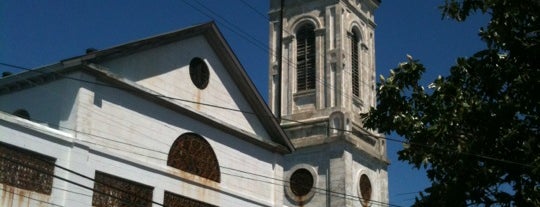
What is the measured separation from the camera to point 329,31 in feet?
139

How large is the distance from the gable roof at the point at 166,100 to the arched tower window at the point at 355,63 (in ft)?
48.6

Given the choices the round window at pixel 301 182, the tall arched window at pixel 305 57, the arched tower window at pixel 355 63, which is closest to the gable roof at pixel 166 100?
the round window at pixel 301 182

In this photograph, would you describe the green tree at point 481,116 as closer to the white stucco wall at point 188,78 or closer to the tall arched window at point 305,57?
the white stucco wall at point 188,78

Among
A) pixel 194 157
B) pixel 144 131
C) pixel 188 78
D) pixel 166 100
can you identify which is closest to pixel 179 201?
pixel 194 157

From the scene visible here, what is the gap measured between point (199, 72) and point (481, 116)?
12739 mm

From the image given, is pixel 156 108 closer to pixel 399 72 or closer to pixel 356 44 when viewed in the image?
pixel 399 72

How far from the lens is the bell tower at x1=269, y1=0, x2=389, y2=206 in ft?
130

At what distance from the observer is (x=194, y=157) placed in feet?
80.1

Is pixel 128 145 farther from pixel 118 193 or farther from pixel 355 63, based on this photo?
pixel 355 63

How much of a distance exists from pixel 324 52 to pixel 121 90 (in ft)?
70.2

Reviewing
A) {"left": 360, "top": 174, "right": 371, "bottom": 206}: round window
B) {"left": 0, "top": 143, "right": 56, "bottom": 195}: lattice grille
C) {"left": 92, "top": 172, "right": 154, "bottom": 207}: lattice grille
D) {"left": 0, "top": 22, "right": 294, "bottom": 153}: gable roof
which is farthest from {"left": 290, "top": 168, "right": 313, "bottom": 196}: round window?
{"left": 0, "top": 143, "right": 56, "bottom": 195}: lattice grille

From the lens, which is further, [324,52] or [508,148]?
[324,52]

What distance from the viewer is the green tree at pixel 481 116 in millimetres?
14094

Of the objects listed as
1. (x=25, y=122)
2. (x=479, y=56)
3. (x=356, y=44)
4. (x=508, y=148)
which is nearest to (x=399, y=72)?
(x=479, y=56)
